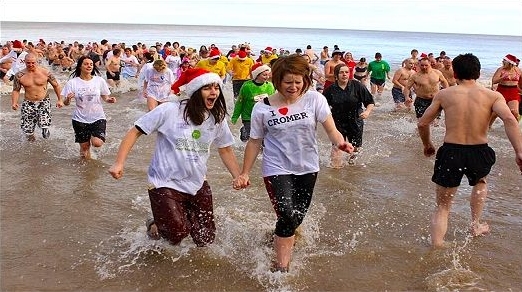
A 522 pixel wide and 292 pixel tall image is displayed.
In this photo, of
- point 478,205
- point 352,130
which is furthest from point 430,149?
point 352,130

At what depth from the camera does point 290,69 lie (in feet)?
12.0

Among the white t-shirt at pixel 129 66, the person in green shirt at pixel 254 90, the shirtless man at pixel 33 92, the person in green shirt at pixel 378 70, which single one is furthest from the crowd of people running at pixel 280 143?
the white t-shirt at pixel 129 66

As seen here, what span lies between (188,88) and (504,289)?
2.87 m

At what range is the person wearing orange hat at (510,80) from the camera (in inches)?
373

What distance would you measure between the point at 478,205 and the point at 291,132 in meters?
2.12

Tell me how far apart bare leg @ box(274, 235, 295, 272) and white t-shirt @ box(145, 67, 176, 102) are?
6.29m

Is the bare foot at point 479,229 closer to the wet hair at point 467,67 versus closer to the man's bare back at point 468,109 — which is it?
the man's bare back at point 468,109

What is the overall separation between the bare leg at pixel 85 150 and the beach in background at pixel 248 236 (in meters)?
0.17

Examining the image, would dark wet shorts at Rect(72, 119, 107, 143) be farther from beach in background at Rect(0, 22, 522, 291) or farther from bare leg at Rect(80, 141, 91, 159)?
beach in background at Rect(0, 22, 522, 291)

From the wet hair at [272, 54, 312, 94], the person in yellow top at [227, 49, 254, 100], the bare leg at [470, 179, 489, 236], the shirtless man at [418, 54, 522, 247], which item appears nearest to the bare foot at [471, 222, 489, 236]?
the bare leg at [470, 179, 489, 236]

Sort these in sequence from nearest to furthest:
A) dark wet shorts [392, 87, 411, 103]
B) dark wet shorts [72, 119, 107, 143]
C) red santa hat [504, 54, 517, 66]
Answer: dark wet shorts [72, 119, 107, 143], red santa hat [504, 54, 517, 66], dark wet shorts [392, 87, 411, 103]

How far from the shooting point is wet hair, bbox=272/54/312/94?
144 inches


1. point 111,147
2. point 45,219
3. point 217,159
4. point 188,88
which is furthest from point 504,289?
point 111,147

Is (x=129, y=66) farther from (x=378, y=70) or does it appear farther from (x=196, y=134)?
(x=196, y=134)
